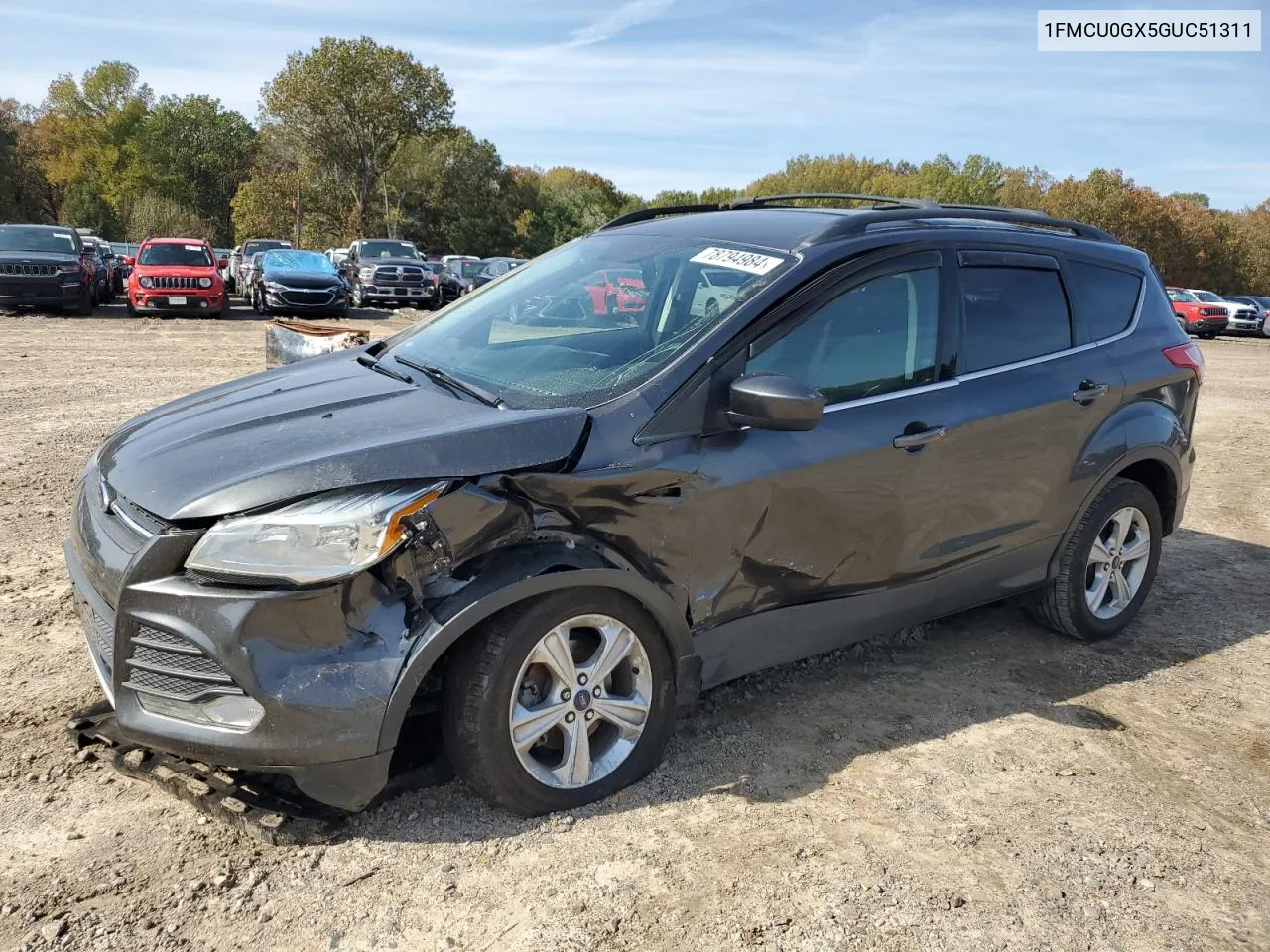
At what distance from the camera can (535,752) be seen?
3.00 meters

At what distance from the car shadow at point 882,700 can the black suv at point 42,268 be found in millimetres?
20030

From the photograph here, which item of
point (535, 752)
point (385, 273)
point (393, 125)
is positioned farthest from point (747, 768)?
point (393, 125)

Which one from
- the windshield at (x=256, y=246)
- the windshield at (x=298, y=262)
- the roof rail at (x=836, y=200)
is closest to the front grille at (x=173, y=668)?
the roof rail at (x=836, y=200)

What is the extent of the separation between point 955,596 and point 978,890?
1.43 metres

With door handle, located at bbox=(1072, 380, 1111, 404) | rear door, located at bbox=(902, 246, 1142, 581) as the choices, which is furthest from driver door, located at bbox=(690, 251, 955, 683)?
door handle, located at bbox=(1072, 380, 1111, 404)

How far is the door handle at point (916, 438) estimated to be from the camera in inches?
138

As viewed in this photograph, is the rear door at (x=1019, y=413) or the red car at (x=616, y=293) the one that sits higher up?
the red car at (x=616, y=293)

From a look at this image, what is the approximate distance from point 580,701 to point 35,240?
2110 cm

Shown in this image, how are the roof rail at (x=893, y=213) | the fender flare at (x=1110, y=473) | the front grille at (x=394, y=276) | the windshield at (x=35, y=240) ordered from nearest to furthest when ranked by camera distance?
the roof rail at (x=893, y=213) < the fender flare at (x=1110, y=473) < the windshield at (x=35, y=240) < the front grille at (x=394, y=276)

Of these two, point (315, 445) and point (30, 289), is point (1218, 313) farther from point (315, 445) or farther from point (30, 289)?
point (315, 445)

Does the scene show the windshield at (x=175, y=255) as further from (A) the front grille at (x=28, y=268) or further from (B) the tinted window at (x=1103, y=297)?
(B) the tinted window at (x=1103, y=297)

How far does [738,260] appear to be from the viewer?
3.53 meters

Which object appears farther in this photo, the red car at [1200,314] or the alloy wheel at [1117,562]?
the red car at [1200,314]

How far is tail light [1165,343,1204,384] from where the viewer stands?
183 inches
